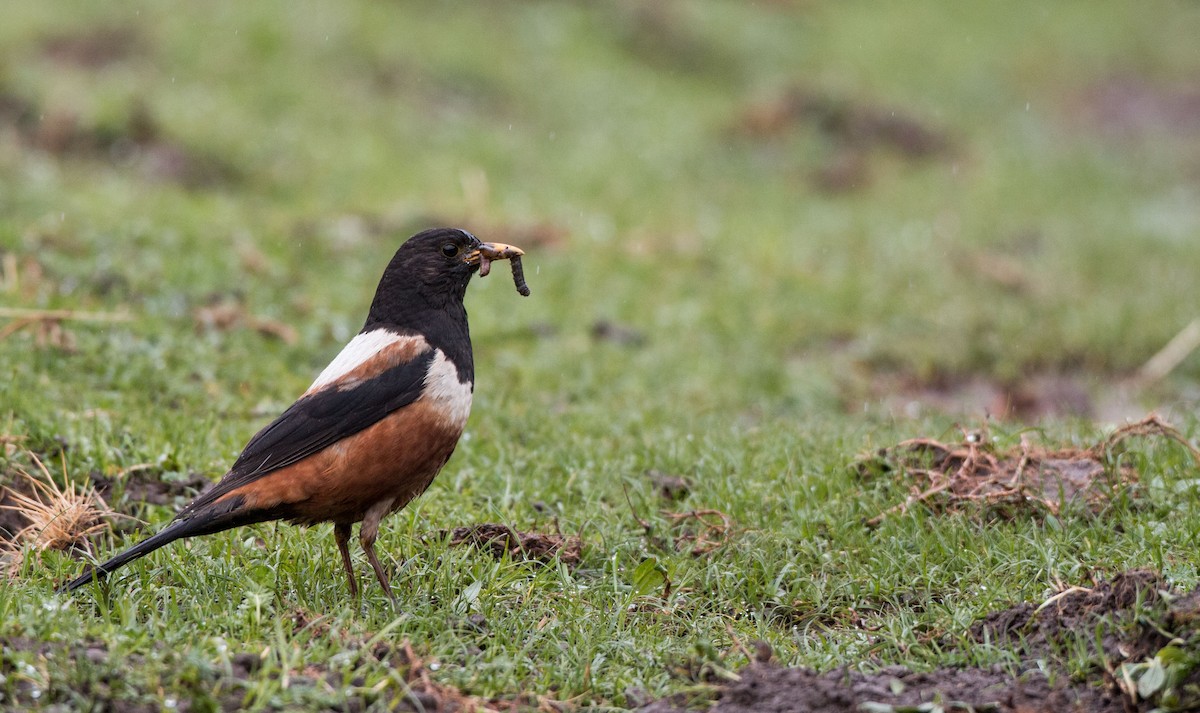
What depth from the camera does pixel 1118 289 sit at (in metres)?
11.8

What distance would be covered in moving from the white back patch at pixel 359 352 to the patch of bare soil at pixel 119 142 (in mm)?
7167

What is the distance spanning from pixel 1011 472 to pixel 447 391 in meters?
2.78

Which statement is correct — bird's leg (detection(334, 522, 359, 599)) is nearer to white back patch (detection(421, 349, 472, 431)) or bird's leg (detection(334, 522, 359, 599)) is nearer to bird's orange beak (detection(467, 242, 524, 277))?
white back patch (detection(421, 349, 472, 431))

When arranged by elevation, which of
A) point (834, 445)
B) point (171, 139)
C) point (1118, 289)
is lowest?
point (1118, 289)

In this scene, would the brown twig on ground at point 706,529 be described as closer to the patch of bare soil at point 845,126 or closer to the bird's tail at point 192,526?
the bird's tail at point 192,526

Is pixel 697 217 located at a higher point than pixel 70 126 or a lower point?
lower

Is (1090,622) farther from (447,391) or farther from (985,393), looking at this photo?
(985,393)

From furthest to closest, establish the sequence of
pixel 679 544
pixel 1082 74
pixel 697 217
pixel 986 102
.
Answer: pixel 1082 74 < pixel 986 102 < pixel 697 217 < pixel 679 544

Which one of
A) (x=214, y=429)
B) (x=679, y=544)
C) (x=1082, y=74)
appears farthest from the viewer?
(x=1082, y=74)

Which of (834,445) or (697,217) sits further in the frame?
(697,217)

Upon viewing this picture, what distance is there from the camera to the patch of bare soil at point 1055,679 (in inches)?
162

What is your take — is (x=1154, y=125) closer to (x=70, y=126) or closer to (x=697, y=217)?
(x=697, y=217)

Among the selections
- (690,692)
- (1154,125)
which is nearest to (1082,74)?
(1154,125)

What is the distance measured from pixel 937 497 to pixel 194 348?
4.45 metres
